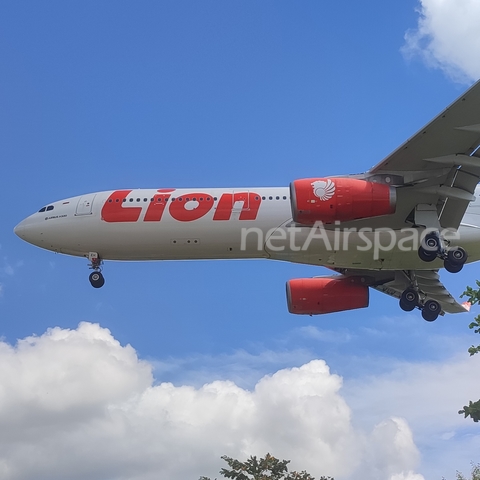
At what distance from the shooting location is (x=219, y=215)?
95.0ft

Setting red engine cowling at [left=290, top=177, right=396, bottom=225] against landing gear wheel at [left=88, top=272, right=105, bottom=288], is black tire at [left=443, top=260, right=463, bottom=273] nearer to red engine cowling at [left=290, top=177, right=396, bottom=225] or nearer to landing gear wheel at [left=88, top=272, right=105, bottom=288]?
red engine cowling at [left=290, top=177, right=396, bottom=225]

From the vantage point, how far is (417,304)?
107ft

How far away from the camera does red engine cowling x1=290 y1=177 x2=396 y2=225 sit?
2620 centimetres

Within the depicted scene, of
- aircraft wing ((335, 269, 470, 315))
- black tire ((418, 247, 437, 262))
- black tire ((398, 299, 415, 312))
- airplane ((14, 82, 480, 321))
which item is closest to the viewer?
airplane ((14, 82, 480, 321))

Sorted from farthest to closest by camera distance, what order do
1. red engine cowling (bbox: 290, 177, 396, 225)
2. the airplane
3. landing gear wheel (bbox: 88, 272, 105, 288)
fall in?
landing gear wheel (bbox: 88, 272, 105, 288) → the airplane → red engine cowling (bbox: 290, 177, 396, 225)

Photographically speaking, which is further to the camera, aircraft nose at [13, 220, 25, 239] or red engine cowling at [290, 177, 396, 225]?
aircraft nose at [13, 220, 25, 239]

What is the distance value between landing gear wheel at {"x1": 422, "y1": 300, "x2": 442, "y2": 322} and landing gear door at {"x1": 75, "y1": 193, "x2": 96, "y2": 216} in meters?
14.2

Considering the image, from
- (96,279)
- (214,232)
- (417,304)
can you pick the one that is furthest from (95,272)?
(417,304)

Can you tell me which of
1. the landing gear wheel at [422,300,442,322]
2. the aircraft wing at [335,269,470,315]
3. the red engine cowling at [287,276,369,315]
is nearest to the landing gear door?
the red engine cowling at [287,276,369,315]

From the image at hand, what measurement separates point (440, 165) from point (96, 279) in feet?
44.7

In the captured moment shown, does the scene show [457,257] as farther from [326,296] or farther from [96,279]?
[96,279]

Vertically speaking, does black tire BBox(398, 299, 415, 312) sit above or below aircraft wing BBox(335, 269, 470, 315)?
below

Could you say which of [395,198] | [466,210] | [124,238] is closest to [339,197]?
[395,198]

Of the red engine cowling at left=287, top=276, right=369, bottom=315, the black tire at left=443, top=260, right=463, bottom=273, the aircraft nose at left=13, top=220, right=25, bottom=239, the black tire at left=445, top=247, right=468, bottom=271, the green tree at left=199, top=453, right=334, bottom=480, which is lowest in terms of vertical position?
the green tree at left=199, top=453, right=334, bottom=480
